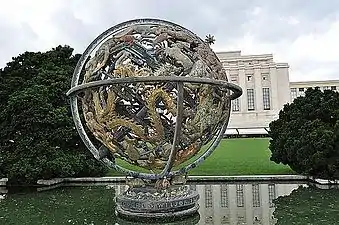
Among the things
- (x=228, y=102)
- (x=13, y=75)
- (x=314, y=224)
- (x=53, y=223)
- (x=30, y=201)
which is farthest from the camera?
(x=13, y=75)

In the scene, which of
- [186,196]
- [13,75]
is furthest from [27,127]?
[186,196]

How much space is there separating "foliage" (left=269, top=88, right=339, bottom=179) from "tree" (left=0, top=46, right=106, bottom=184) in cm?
622

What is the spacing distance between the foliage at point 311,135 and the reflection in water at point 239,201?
31.5 inches

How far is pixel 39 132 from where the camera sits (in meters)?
14.3

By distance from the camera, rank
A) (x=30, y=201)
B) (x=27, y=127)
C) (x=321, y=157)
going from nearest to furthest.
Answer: (x=30, y=201), (x=321, y=157), (x=27, y=127)

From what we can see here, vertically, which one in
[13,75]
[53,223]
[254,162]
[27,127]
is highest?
[13,75]

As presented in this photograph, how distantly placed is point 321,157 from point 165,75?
625 centimetres

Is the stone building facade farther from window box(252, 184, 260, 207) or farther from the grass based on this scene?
the grass

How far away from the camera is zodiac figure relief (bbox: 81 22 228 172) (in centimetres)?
918

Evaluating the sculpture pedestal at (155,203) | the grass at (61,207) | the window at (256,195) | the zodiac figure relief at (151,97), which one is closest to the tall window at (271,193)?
the window at (256,195)

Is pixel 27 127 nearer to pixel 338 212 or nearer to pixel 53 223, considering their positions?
pixel 53 223

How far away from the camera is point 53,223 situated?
9.23m

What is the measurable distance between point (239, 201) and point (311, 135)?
11.0 feet

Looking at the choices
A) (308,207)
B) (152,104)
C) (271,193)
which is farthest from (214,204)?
(152,104)
